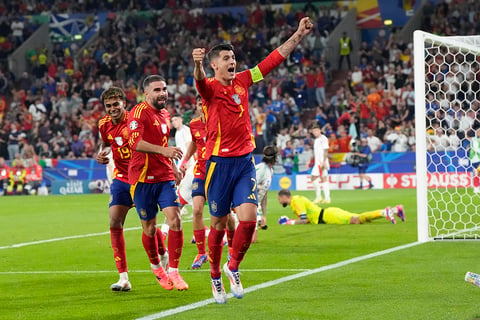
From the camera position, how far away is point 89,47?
46.0 m

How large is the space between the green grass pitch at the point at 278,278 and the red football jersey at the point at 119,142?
4.04 feet

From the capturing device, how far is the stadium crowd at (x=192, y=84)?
115ft

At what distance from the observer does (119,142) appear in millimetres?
9773

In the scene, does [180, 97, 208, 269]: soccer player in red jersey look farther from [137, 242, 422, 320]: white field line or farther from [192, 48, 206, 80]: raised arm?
[192, 48, 206, 80]: raised arm

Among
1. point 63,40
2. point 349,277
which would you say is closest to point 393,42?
point 63,40

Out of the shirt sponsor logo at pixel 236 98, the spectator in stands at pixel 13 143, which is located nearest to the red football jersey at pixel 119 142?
the shirt sponsor logo at pixel 236 98

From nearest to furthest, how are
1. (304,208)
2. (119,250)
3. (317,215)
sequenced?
(119,250) < (304,208) < (317,215)

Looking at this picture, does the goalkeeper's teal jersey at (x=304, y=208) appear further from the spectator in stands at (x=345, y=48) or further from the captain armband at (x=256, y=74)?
the spectator in stands at (x=345, y=48)

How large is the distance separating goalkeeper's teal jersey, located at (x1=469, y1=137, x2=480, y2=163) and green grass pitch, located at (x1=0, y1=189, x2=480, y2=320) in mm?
6757

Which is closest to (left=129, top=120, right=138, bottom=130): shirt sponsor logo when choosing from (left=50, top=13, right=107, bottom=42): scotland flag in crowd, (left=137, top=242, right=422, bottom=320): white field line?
(left=137, top=242, right=422, bottom=320): white field line

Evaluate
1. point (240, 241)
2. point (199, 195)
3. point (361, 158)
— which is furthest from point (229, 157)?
point (361, 158)

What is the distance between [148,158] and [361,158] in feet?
78.5

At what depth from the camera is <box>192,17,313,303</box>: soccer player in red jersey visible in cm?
835

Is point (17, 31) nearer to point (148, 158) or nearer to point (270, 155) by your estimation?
point (270, 155)
